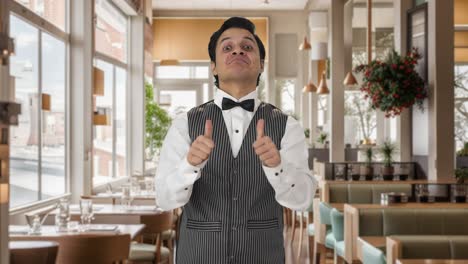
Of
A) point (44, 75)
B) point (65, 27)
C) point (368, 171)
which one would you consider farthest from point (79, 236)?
point (368, 171)

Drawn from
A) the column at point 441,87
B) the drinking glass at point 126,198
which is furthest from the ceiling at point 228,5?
the drinking glass at point 126,198

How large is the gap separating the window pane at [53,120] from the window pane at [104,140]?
5.23 ft

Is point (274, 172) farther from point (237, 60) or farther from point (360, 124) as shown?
point (360, 124)

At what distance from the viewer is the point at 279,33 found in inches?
648

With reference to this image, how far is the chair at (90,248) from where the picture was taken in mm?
4559

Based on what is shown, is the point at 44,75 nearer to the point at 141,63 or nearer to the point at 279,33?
the point at 141,63

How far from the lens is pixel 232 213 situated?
214 centimetres

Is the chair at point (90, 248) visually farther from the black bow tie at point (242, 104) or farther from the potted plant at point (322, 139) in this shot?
the potted plant at point (322, 139)

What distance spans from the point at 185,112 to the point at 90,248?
2.48 meters

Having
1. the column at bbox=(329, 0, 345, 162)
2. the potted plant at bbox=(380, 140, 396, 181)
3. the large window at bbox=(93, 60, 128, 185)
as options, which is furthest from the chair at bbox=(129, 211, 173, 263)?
the column at bbox=(329, 0, 345, 162)

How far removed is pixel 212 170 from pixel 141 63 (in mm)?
10740

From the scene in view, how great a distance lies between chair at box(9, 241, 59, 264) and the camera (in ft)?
12.0

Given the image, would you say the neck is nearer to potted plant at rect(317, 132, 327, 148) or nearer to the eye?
the eye

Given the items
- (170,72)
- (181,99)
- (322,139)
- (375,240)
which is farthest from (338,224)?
(170,72)
